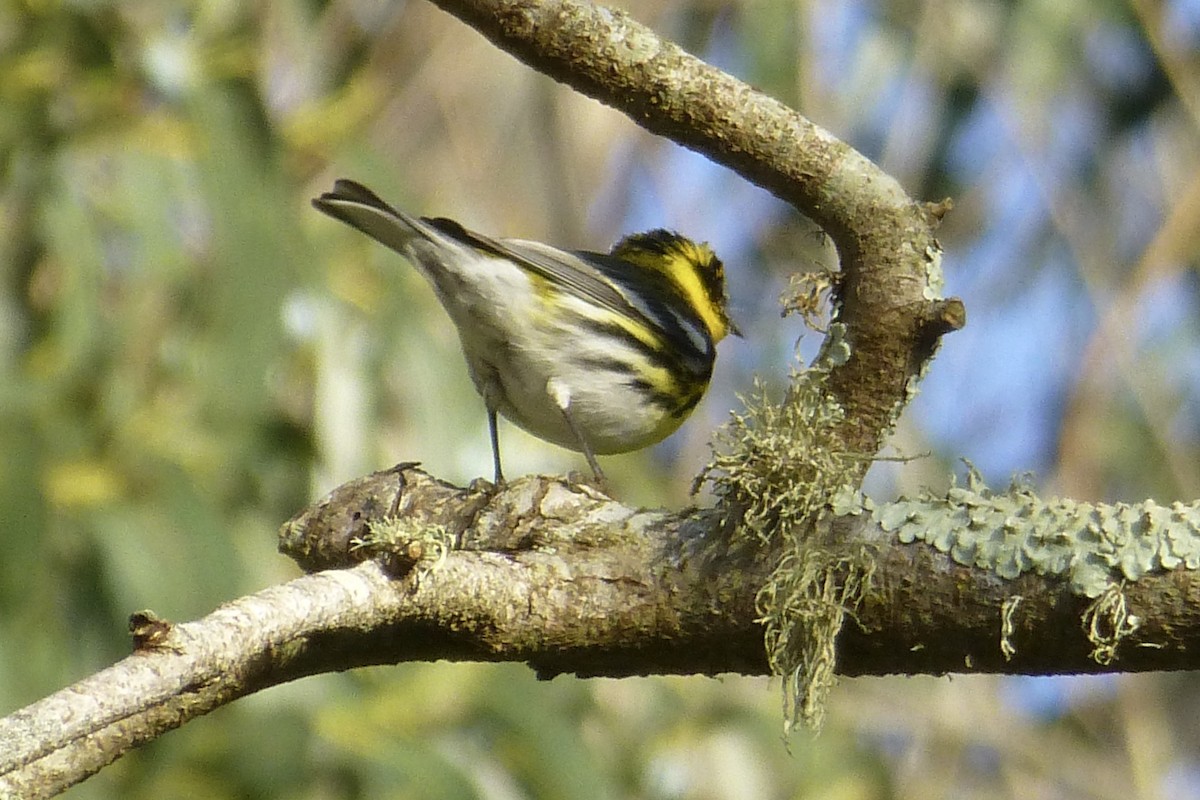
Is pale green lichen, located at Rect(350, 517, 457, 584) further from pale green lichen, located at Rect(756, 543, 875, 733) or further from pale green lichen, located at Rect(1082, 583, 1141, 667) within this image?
pale green lichen, located at Rect(1082, 583, 1141, 667)

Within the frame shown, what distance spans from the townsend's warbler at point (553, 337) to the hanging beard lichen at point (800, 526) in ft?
3.50

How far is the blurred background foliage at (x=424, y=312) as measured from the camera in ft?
10.4

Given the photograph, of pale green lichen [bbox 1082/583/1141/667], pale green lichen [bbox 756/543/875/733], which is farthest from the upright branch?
pale green lichen [bbox 1082/583/1141/667]

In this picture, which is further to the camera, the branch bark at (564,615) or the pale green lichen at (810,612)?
the pale green lichen at (810,612)

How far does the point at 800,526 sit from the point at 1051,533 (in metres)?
0.29

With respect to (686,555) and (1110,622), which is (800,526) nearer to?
(686,555)

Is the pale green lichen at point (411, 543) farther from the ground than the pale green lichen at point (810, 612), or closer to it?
farther from the ground

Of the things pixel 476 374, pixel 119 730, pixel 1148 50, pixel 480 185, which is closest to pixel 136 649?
pixel 119 730

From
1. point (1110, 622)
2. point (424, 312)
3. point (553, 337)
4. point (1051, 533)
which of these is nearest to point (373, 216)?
point (553, 337)

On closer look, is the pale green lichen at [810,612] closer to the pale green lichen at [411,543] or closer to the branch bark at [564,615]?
the branch bark at [564,615]

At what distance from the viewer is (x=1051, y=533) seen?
1.58 m

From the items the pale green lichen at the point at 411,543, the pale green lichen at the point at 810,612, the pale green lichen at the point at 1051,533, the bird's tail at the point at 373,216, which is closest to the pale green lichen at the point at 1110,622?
the pale green lichen at the point at 1051,533

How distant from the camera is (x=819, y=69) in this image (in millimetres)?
4797

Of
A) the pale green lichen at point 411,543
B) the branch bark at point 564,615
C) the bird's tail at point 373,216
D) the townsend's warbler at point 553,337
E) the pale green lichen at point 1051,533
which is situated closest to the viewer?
the branch bark at point 564,615
